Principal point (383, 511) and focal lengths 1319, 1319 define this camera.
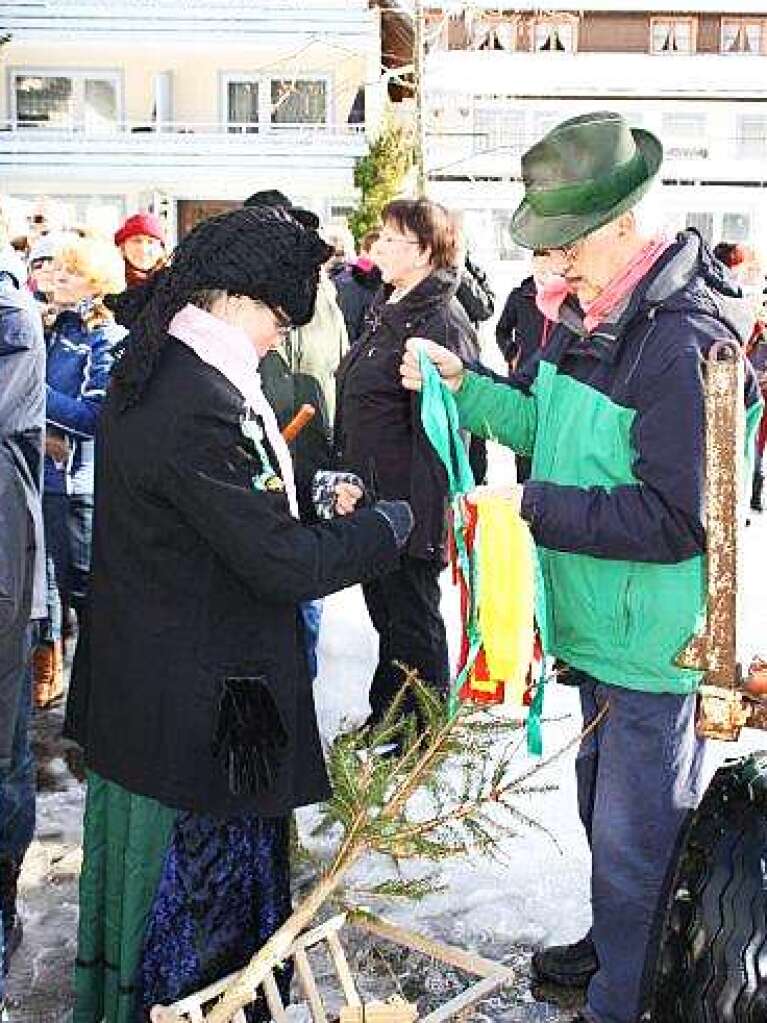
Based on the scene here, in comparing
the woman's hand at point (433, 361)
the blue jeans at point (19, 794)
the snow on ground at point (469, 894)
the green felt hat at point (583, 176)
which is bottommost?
the snow on ground at point (469, 894)

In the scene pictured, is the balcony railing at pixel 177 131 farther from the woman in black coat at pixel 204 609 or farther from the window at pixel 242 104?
the woman in black coat at pixel 204 609

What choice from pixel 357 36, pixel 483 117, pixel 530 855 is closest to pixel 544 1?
pixel 483 117

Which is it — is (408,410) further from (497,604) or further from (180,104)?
(180,104)

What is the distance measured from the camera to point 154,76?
22.6 meters

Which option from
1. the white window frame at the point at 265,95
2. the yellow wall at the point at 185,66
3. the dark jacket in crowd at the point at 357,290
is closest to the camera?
the dark jacket in crowd at the point at 357,290

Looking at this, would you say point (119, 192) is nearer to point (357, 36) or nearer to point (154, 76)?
point (154, 76)

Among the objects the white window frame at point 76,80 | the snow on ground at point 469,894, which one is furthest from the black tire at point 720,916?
the white window frame at point 76,80

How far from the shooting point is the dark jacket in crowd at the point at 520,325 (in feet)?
23.2

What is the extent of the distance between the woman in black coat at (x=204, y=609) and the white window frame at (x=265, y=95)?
20.6 m

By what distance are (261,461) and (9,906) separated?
1.65 m

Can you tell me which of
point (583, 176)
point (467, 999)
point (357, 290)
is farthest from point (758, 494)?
point (467, 999)

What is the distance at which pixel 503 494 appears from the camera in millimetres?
2736

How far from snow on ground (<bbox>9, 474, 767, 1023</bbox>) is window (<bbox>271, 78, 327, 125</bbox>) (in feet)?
63.2

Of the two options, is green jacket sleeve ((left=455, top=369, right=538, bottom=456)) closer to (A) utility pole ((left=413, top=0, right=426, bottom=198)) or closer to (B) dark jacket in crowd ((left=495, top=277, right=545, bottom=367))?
(B) dark jacket in crowd ((left=495, top=277, right=545, bottom=367))
